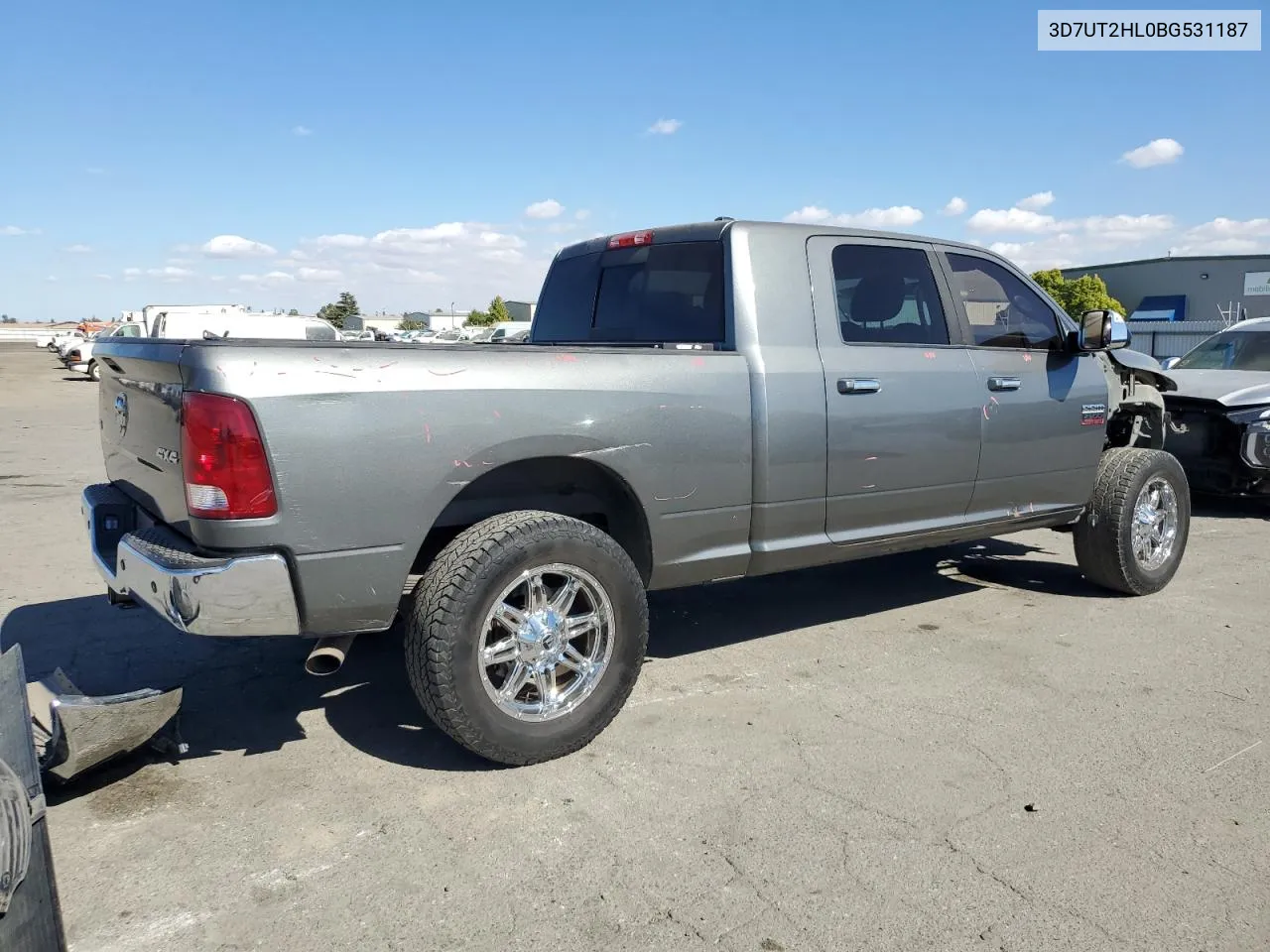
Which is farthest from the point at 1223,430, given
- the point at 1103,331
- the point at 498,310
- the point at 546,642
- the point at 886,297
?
the point at 498,310

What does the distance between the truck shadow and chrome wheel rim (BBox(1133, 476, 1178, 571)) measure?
0.39 meters

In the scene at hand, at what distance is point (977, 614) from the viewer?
5402mm

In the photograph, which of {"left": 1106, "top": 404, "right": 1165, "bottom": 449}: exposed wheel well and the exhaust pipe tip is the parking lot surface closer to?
the exhaust pipe tip

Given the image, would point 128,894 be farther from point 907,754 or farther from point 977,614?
point 977,614

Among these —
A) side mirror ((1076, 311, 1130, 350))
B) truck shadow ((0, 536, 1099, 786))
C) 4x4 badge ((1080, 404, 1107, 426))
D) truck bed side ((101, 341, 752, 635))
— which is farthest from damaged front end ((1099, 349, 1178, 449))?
truck bed side ((101, 341, 752, 635))

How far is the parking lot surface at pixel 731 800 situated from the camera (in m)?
2.58

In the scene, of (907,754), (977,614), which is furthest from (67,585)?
(977,614)

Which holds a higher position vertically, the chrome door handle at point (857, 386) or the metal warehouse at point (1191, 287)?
the metal warehouse at point (1191, 287)

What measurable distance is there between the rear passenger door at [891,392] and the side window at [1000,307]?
193mm

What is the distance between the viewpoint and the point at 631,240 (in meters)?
4.82

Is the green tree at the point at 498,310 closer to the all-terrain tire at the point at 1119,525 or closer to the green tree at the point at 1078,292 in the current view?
the green tree at the point at 1078,292

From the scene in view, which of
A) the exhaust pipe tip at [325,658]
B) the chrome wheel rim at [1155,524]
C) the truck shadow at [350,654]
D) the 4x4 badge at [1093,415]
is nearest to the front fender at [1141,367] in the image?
the 4x4 badge at [1093,415]

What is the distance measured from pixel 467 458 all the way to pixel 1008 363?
3.06 metres

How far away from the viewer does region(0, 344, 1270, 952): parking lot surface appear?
2582mm
